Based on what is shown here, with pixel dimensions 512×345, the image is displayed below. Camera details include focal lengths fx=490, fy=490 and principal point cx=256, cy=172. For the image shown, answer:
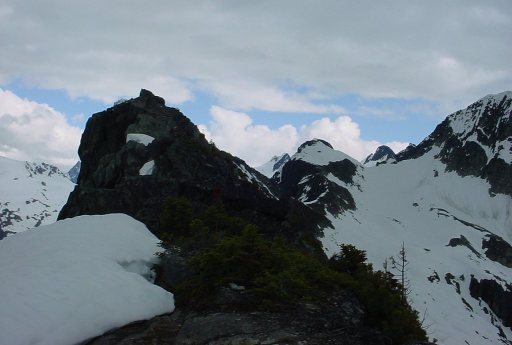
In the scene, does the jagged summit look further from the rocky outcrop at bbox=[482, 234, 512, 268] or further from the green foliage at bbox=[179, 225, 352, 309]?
the green foliage at bbox=[179, 225, 352, 309]

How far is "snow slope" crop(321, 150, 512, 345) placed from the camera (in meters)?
67.2

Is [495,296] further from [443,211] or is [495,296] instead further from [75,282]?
[75,282]

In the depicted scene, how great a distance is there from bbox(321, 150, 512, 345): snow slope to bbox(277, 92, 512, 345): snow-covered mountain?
0.23 m

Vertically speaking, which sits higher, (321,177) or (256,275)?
(321,177)

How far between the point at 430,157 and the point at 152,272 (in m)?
159

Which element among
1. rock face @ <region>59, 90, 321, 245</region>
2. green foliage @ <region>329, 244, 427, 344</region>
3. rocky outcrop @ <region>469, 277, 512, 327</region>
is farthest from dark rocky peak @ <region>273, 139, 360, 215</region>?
green foliage @ <region>329, 244, 427, 344</region>

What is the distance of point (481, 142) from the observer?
147375 millimetres

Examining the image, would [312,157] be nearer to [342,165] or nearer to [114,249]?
[342,165]

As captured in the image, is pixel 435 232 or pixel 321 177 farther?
pixel 321 177

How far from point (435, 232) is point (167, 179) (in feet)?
305

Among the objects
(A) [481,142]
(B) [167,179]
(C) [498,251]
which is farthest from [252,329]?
(A) [481,142]

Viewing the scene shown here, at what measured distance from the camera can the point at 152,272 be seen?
13656mm

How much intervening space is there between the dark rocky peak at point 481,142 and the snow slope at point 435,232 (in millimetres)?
3086

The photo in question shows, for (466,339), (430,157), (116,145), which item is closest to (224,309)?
(116,145)
